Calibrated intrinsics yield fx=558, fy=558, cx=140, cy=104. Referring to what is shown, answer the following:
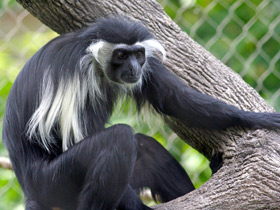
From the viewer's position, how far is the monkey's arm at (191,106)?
183cm

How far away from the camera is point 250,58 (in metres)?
2.70

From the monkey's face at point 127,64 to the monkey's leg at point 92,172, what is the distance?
24cm

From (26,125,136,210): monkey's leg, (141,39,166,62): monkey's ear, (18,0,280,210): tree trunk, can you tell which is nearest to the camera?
(26,125,136,210): monkey's leg

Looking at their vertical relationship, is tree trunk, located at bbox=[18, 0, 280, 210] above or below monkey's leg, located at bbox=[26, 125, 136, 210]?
above

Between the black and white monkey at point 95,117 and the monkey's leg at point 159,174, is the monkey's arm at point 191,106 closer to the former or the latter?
the black and white monkey at point 95,117

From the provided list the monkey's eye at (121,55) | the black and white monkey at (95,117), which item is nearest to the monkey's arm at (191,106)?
the black and white monkey at (95,117)

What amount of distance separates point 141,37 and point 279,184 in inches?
25.5

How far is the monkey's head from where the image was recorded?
5.79 feet

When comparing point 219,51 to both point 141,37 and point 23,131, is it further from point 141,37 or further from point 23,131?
point 23,131

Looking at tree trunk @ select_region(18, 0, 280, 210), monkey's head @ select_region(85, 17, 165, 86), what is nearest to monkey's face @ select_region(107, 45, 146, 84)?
monkey's head @ select_region(85, 17, 165, 86)

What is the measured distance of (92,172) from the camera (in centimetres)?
158

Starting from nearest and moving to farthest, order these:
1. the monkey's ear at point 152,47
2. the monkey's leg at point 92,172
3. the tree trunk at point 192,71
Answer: the monkey's leg at point 92,172 → the tree trunk at point 192,71 → the monkey's ear at point 152,47

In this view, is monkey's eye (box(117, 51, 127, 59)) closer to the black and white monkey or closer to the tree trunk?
the black and white monkey

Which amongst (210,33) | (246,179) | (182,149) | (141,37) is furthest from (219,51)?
(246,179)
